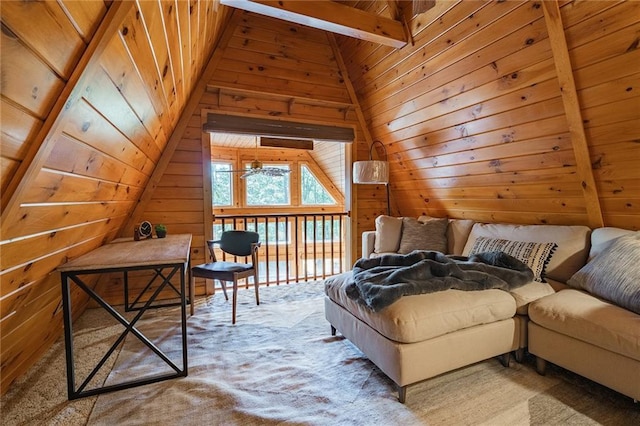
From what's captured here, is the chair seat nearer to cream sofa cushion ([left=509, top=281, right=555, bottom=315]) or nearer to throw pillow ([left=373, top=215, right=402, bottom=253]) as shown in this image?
throw pillow ([left=373, top=215, right=402, bottom=253])

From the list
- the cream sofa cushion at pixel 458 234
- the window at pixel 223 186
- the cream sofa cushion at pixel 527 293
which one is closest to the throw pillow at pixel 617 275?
the cream sofa cushion at pixel 527 293

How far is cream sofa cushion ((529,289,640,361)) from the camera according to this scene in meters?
1.46

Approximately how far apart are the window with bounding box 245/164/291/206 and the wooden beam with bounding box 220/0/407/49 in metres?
4.27

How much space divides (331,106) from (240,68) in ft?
3.88

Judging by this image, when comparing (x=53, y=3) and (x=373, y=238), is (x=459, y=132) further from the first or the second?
(x=53, y=3)

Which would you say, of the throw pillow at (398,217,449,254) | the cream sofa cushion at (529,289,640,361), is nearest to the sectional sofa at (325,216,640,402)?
the cream sofa cushion at (529,289,640,361)

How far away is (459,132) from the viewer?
9.45ft

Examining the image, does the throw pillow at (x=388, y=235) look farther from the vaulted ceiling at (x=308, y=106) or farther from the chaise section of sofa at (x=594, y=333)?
the chaise section of sofa at (x=594, y=333)

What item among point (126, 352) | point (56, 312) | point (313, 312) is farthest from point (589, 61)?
point (56, 312)

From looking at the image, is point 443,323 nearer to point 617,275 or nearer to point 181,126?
point 617,275

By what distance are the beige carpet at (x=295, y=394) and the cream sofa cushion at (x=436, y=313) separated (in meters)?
0.34

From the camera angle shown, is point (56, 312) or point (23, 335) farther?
point (56, 312)

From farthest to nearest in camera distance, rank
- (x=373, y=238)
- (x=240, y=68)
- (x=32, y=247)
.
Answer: (x=373, y=238), (x=240, y=68), (x=32, y=247)

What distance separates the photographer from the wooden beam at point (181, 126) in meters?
3.10
